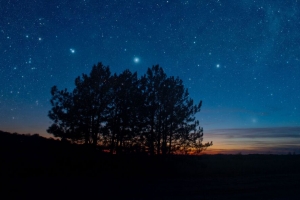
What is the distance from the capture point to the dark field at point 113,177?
12219 mm

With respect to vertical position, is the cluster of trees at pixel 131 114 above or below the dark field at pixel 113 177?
above

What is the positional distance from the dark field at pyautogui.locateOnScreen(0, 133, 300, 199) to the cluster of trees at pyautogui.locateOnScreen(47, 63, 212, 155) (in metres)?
1.87

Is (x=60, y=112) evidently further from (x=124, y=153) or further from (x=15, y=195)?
(x=15, y=195)

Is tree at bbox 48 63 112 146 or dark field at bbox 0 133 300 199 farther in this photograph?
tree at bbox 48 63 112 146

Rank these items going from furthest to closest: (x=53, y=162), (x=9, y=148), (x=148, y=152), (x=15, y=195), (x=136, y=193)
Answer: (x=148, y=152) → (x=9, y=148) → (x=53, y=162) → (x=136, y=193) → (x=15, y=195)

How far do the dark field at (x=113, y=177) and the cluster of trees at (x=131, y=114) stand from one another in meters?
1.87

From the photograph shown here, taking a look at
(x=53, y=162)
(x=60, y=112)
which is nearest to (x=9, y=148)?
(x=53, y=162)

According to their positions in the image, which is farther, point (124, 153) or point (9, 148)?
point (124, 153)

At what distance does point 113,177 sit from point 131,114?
35.1ft

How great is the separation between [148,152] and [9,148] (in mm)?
12841

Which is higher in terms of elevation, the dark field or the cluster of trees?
the cluster of trees

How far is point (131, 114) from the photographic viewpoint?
94.4 feet

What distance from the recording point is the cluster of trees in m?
28.2

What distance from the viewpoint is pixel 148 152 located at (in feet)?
92.4
